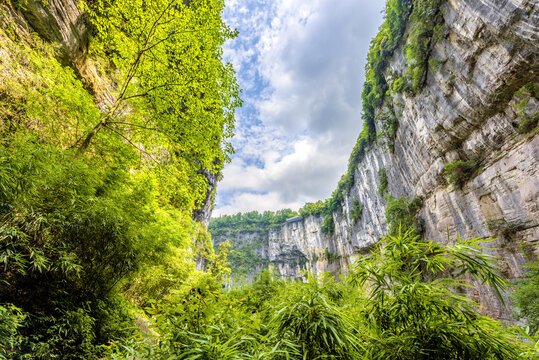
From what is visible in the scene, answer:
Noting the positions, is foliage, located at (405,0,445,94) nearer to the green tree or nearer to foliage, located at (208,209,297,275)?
the green tree

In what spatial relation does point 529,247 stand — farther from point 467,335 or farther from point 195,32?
point 195,32

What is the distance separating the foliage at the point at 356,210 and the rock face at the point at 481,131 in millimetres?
10341

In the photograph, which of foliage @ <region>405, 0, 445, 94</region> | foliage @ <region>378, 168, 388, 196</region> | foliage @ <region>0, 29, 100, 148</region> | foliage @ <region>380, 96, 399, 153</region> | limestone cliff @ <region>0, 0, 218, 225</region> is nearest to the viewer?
foliage @ <region>0, 29, 100, 148</region>

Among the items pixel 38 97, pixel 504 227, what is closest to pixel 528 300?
Answer: pixel 504 227

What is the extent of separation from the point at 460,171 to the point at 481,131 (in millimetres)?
2349

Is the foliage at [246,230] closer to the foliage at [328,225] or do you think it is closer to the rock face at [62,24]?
the foliage at [328,225]

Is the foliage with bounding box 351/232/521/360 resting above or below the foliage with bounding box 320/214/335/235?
below

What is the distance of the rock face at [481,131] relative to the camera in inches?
345

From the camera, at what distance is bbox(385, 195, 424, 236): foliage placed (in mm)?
15809

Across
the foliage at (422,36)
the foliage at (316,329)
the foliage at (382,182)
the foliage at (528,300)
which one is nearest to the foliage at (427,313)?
the foliage at (316,329)

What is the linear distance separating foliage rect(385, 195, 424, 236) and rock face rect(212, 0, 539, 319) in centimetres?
59

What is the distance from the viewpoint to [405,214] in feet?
56.1

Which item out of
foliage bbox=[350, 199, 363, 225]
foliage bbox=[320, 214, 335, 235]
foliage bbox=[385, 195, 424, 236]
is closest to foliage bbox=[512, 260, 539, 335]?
foliage bbox=[385, 195, 424, 236]

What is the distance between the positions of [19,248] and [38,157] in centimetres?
117
